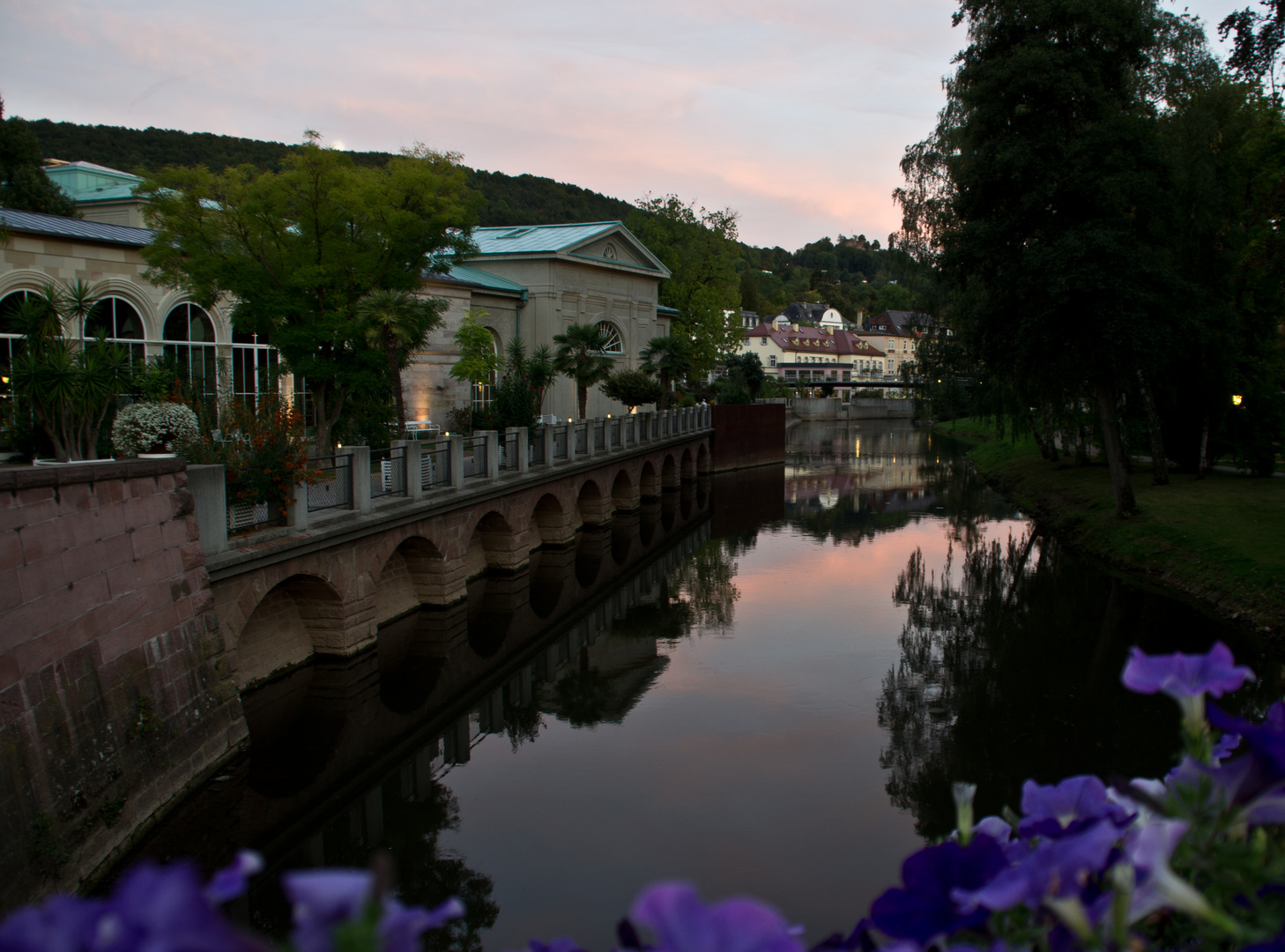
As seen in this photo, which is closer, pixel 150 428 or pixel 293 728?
pixel 150 428

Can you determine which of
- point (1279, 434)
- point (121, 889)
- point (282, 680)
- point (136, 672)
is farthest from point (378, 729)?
point (1279, 434)

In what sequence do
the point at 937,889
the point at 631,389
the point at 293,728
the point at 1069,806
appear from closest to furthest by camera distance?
the point at 937,889
the point at 1069,806
the point at 293,728
the point at 631,389

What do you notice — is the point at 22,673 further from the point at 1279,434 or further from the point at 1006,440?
the point at 1006,440

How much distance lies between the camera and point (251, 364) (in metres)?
28.4

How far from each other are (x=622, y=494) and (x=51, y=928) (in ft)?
114

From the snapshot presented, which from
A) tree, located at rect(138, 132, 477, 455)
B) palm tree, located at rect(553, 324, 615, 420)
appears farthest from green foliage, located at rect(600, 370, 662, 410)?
tree, located at rect(138, 132, 477, 455)

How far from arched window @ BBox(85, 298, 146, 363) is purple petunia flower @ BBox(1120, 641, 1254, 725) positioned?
25.4m

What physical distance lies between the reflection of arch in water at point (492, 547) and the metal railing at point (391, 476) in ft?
18.6

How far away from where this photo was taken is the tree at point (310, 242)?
20.9 meters

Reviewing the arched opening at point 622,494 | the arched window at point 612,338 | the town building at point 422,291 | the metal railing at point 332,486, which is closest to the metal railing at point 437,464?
the metal railing at point 332,486

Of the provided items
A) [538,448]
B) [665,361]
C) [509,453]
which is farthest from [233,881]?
[665,361]

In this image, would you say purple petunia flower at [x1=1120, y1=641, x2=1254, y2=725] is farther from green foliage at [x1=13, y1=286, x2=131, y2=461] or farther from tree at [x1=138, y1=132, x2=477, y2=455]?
tree at [x1=138, y1=132, x2=477, y2=455]

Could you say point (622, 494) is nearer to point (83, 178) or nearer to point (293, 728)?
point (293, 728)

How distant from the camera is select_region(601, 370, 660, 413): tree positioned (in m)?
42.8
